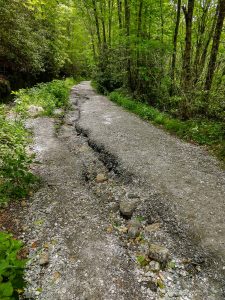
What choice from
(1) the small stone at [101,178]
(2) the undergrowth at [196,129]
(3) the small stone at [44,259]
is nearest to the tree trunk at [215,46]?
(2) the undergrowth at [196,129]

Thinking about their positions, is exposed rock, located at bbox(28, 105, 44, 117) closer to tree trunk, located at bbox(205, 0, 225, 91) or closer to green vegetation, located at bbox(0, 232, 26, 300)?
tree trunk, located at bbox(205, 0, 225, 91)

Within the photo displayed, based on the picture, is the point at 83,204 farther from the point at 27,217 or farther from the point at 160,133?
the point at 160,133

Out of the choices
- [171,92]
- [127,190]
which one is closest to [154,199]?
[127,190]

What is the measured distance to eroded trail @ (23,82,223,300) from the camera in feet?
10.4

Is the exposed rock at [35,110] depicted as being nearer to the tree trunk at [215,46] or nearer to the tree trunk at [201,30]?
the tree trunk at [215,46]

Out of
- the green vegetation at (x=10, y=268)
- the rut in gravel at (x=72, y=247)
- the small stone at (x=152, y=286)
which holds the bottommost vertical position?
the small stone at (x=152, y=286)

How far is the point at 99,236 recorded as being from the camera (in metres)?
4.10

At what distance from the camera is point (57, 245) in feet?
12.8

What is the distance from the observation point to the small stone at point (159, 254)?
Answer: 3557 millimetres

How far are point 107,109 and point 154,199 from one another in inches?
351

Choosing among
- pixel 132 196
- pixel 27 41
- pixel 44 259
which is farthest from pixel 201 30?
pixel 44 259

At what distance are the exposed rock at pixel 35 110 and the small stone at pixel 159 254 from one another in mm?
8902

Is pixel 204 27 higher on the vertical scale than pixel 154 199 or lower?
higher

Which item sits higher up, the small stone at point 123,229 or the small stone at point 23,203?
the small stone at point 23,203
